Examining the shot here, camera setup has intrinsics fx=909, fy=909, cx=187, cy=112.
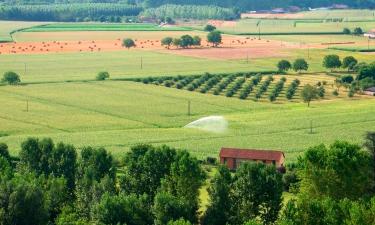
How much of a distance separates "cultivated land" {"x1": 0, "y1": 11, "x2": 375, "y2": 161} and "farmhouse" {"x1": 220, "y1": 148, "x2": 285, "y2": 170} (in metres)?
1.60

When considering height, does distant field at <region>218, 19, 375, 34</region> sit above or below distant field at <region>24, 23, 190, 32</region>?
above

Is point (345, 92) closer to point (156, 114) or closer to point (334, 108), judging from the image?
point (334, 108)

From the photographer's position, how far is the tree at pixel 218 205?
100 ft

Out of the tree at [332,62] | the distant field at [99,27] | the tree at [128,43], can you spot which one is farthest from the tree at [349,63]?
the distant field at [99,27]

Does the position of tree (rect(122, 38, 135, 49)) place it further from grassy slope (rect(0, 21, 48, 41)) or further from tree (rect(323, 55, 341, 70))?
tree (rect(323, 55, 341, 70))

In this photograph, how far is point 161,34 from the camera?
380 feet

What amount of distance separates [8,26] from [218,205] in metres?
95.7

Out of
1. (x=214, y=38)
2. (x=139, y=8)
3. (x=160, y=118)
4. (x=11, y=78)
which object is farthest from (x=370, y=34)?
(x=160, y=118)

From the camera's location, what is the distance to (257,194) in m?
31.7

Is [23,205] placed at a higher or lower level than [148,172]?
lower

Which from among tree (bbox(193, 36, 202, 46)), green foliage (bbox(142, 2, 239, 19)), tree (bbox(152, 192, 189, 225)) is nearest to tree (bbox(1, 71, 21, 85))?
tree (bbox(193, 36, 202, 46))

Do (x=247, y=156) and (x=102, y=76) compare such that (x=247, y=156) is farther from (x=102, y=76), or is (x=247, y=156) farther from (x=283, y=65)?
(x=283, y=65)

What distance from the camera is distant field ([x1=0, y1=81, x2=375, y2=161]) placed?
47094 millimetres

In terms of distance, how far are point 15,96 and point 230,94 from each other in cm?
1513
